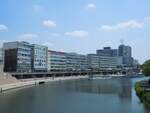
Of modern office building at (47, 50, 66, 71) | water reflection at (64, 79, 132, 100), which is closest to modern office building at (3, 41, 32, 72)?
modern office building at (47, 50, 66, 71)

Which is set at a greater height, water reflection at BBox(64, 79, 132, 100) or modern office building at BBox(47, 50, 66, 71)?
modern office building at BBox(47, 50, 66, 71)

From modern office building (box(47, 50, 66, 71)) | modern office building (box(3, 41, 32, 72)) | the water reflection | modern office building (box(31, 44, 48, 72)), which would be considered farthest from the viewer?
modern office building (box(47, 50, 66, 71))

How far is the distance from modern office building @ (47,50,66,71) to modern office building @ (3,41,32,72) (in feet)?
79.8

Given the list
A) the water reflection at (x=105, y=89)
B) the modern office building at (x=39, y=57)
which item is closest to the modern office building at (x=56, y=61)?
the modern office building at (x=39, y=57)

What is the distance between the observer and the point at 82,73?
A: 195375 millimetres

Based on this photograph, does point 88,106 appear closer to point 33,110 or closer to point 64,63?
point 33,110

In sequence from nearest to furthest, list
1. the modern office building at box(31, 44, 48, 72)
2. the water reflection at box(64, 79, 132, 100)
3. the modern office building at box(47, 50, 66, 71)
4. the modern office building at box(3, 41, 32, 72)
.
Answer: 1. the water reflection at box(64, 79, 132, 100)
2. the modern office building at box(3, 41, 32, 72)
3. the modern office building at box(31, 44, 48, 72)
4. the modern office building at box(47, 50, 66, 71)

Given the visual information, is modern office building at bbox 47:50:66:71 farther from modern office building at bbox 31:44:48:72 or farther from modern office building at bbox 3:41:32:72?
modern office building at bbox 3:41:32:72

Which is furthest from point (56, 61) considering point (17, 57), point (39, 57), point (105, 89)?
point (105, 89)

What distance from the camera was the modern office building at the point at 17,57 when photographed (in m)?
136

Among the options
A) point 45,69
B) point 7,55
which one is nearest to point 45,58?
point 45,69

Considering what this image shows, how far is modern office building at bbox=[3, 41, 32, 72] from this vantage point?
136375 millimetres

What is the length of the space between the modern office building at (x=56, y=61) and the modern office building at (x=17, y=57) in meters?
24.3

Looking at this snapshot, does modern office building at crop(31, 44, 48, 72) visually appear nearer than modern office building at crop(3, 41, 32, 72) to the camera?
No
